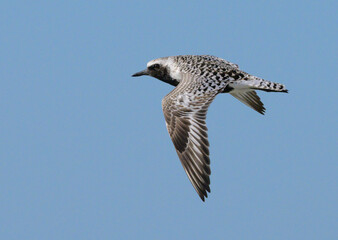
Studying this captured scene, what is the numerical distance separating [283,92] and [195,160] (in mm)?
2925

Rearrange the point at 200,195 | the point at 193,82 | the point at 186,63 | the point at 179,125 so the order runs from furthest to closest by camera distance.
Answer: the point at 186,63 < the point at 193,82 < the point at 179,125 < the point at 200,195

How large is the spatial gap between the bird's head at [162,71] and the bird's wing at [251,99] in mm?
1518

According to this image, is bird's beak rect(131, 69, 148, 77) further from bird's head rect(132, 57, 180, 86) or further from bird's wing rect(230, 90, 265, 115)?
bird's wing rect(230, 90, 265, 115)

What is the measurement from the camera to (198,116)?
1155cm

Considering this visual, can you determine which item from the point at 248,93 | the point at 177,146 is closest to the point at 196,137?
the point at 177,146

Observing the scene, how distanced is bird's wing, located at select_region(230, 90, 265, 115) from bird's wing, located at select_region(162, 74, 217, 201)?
231cm

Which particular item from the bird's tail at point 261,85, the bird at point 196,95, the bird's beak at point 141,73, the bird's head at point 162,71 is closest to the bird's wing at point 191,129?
the bird at point 196,95

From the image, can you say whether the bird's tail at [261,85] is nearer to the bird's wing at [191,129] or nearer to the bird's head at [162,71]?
the bird's wing at [191,129]

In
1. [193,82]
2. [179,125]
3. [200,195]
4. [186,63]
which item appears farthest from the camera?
[186,63]

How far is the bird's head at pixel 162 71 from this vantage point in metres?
14.0

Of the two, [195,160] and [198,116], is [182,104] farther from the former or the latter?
[195,160]

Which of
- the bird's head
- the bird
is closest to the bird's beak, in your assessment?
the bird's head

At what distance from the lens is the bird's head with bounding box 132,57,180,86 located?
14023mm

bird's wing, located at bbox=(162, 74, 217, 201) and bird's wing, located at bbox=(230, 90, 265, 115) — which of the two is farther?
bird's wing, located at bbox=(230, 90, 265, 115)
